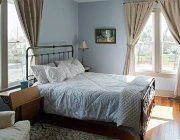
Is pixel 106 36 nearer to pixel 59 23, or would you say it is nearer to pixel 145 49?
pixel 145 49

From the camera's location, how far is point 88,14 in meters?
5.95

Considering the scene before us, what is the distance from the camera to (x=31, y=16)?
3979 millimetres

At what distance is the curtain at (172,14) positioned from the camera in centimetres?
488

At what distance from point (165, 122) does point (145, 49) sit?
233 centimetres

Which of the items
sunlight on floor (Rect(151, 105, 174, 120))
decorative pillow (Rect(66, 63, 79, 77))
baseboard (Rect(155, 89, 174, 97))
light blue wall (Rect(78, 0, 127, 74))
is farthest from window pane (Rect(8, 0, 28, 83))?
baseboard (Rect(155, 89, 174, 97))

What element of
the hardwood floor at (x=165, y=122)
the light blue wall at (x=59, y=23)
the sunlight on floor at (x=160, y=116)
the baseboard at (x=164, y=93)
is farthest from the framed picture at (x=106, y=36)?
the sunlight on floor at (x=160, y=116)

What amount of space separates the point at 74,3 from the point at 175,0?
2581mm

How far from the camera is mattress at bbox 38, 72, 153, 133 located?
288 centimetres

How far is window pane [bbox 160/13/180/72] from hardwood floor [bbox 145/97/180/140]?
36.5 inches

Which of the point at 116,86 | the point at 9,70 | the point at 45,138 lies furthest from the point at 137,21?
the point at 45,138

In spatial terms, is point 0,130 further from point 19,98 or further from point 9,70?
point 9,70

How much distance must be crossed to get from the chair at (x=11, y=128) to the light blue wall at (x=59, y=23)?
8.04ft

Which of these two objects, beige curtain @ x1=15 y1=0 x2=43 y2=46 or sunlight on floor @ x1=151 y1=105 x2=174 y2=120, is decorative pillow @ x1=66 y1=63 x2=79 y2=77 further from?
sunlight on floor @ x1=151 y1=105 x2=174 y2=120

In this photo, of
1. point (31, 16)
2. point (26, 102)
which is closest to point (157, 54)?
point (31, 16)
